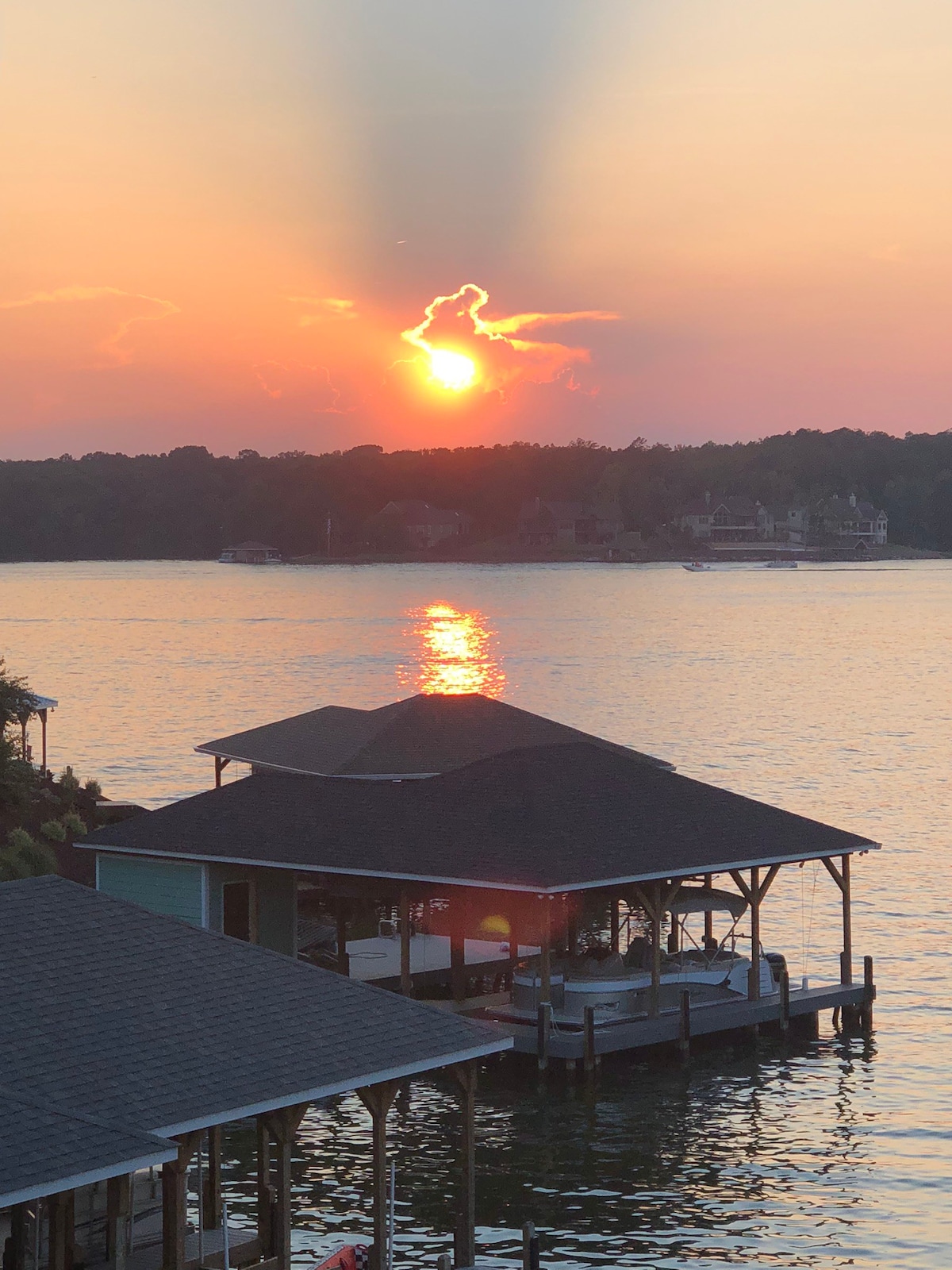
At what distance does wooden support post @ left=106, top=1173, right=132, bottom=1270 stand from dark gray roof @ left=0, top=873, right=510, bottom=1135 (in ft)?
3.32

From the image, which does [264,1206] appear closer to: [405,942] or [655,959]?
[405,942]

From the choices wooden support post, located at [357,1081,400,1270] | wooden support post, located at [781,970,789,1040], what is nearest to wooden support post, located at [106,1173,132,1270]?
wooden support post, located at [357,1081,400,1270]

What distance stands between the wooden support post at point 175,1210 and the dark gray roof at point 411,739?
22276 millimetres

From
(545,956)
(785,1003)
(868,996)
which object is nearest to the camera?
(545,956)

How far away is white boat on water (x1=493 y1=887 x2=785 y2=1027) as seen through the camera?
31281 mm

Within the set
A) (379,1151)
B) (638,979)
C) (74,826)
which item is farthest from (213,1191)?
(74,826)

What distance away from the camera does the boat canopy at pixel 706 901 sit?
33.2 metres

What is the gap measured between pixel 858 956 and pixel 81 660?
4728 inches

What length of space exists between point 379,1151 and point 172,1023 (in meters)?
2.69

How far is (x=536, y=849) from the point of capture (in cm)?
3116

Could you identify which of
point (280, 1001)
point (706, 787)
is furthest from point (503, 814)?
point (280, 1001)

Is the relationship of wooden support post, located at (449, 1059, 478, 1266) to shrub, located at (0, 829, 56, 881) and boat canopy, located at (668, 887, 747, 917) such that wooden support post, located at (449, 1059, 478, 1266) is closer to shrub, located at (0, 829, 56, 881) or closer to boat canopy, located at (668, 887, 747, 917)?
boat canopy, located at (668, 887, 747, 917)

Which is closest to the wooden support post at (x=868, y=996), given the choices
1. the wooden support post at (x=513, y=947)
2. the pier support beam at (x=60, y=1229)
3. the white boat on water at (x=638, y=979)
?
the white boat on water at (x=638, y=979)

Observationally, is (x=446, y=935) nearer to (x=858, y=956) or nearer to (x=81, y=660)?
(x=858, y=956)
